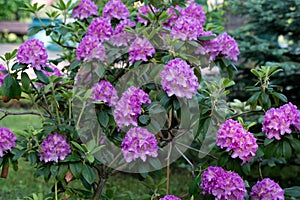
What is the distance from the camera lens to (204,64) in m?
2.07

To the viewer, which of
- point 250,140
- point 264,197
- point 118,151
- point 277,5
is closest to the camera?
point 250,140

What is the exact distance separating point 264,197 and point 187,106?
0.44 m

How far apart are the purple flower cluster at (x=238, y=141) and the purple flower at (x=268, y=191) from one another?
185 millimetres

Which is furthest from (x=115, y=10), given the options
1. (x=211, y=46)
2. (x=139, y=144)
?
(x=139, y=144)

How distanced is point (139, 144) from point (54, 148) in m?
0.33

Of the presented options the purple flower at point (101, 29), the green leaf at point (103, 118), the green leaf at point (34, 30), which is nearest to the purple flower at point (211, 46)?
the purple flower at point (101, 29)

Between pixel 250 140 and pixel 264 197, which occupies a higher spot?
pixel 250 140

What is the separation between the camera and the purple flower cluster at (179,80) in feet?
5.27

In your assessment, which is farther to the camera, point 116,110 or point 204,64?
point 204,64

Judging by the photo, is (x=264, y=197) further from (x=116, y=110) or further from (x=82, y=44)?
(x=82, y=44)

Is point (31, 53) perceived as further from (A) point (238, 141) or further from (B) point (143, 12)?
(A) point (238, 141)

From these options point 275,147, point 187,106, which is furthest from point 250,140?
point 187,106

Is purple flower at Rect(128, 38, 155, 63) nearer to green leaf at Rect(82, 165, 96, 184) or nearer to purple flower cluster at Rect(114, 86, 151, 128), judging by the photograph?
purple flower cluster at Rect(114, 86, 151, 128)

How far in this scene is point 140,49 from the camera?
70.7 inches
